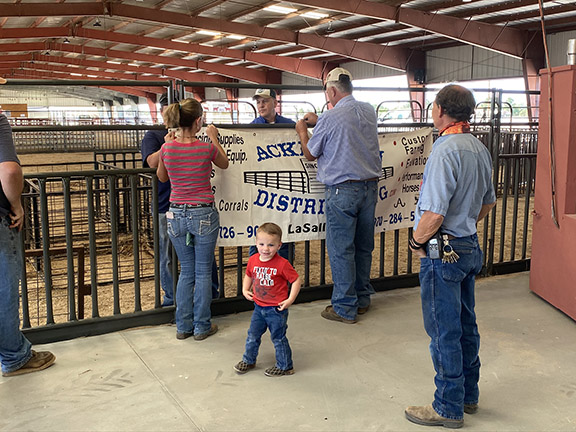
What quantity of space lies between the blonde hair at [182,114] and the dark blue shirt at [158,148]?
0.65 m

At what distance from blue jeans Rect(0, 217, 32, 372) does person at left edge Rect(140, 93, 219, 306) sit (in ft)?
4.13

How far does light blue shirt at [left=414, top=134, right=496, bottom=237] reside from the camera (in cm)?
277

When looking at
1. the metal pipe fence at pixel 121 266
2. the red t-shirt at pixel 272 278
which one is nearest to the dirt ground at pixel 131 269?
the metal pipe fence at pixel 121 266

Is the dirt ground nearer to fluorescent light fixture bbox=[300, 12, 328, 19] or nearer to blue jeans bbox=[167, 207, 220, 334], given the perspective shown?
blue jeans bbox=[167, 207, 220, 334]

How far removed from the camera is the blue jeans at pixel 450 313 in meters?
2.88

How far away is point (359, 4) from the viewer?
15.7 metres

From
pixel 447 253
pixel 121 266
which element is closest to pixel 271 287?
pixel 447 253

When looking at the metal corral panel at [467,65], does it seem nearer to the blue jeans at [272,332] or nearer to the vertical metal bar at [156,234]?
the vertical metal bar at [156,234]

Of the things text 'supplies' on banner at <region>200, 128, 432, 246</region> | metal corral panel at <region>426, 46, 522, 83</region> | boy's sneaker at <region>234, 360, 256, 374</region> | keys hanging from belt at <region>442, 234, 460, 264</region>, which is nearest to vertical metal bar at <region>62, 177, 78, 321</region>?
text 'supplies' on banner at <region>200, 128, 432, 246</region>

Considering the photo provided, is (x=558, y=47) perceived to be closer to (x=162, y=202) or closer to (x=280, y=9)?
(x=280, y=9)

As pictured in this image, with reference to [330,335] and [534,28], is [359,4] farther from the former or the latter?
[330,335]

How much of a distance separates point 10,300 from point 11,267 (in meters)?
0.22

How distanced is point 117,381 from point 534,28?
1880 cm

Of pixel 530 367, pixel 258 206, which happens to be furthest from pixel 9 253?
A: pixel 530 367
